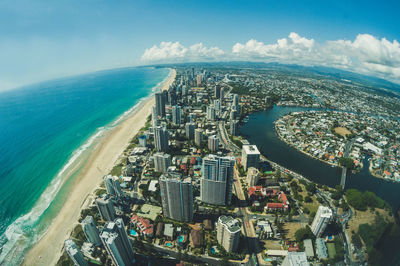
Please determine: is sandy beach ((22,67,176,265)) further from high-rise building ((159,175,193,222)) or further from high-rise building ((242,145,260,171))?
high-rise building ((242,145,260,171))

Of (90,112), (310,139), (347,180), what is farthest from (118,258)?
(90,112)

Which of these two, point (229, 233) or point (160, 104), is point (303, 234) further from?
point (160, 104)

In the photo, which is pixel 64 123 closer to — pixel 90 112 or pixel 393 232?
pixel 90 112

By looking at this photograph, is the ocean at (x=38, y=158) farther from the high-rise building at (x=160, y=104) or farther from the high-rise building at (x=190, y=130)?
the high-rise building at (x=190, y=130)

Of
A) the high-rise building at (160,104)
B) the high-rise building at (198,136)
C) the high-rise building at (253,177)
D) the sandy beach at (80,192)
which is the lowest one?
the sandy beach at (80,192)

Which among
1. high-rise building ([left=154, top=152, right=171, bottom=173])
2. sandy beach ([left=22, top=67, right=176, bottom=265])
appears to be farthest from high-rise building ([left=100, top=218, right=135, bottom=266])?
high-rise building ([left=154, top=152, right=171, bottom=173])

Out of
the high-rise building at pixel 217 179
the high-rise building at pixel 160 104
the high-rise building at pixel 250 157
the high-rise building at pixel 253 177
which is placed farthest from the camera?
the high-rise building at pixel 160 104

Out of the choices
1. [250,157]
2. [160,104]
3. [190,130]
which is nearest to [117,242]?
[250,157]

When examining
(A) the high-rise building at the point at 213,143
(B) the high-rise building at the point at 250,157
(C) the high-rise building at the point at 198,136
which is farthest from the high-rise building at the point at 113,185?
(B) the high-rise building at the point at 250,157
